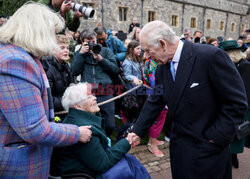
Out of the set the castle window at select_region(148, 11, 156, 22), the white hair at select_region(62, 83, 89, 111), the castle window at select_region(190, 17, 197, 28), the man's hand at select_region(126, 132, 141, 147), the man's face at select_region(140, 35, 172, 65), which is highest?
the castle window at select_region(148, 11, 156, 22)

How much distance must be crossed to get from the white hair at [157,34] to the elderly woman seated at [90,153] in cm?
89

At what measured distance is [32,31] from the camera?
1.24 meters

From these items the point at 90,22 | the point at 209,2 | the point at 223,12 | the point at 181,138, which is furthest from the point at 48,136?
the point at 223,12

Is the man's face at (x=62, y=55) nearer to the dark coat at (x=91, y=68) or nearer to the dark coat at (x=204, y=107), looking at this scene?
the dark coat at (x=91, y=68)

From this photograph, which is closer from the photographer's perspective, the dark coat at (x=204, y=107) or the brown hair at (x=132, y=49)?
the dark coat at (x=204, y=107)

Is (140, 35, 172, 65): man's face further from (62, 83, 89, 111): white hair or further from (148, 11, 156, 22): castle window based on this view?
(148, 11, 156, 22): castle window

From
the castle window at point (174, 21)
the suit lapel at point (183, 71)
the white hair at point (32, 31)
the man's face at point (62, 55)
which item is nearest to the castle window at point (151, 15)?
the castle window at point (174, 21)

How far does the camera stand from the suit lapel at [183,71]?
1692 millimetres

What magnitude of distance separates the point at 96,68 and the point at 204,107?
2202 millimetres

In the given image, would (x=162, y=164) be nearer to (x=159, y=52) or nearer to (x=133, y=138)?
(x=133, y=138)

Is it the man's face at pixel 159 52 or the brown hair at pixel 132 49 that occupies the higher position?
the man's face at pixel 159 52

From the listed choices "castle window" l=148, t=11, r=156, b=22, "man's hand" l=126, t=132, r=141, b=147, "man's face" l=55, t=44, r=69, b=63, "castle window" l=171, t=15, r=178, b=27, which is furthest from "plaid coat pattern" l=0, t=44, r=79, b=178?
"castle window" l=171, t=15, r=178, b=27

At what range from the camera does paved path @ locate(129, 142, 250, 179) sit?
3.22 metres

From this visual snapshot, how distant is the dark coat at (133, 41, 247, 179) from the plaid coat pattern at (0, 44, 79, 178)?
980mm
